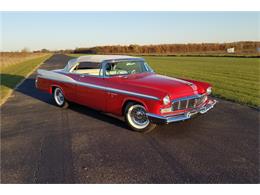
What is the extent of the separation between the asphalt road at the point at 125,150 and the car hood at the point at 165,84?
32.5 inches

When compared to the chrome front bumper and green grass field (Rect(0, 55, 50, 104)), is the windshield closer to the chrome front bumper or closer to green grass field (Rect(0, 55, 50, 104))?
the chrome front bumper

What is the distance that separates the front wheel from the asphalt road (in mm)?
138

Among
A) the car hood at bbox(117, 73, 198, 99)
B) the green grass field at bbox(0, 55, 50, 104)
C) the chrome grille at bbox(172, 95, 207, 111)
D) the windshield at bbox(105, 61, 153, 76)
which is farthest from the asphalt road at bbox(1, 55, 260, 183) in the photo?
the green grass field at bbox(0, 55, 50, 104)

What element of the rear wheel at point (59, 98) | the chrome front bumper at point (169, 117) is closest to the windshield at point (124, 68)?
the chrome front bumper at point (169, 117)

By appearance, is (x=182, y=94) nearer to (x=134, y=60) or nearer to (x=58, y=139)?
(x=134, y=60)

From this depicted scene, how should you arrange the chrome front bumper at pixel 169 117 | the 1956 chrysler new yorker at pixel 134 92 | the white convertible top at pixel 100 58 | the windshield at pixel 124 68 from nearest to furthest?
the chrome front bumper at pixel 169 117 < the 1956 chrysler new yorker at pixel 134 92 < the windshield at pixel 124 68 < the white convertible top at pixel 100 58

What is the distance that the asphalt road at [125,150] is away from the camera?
3.27 metres

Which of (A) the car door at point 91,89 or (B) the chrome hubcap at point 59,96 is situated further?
→ (B) the chrome hubcap at point 59,96

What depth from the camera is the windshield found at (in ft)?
18.5

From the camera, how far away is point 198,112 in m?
4.86

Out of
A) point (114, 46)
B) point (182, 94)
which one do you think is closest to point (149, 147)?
point (182, 94)

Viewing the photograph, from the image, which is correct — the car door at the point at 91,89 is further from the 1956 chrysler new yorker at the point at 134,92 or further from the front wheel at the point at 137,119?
the front wheel at the point at 137,119

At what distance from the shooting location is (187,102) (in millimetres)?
4750

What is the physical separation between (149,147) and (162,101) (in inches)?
34.5
